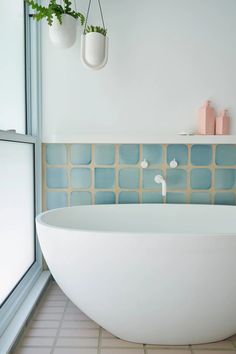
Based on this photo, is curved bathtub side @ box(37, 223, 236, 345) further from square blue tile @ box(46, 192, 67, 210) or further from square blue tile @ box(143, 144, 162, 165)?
square blue tile @ box(143, 144, 162, 165)

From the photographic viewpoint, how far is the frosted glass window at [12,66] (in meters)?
1.70

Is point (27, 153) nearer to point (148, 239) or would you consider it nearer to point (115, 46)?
point (115, 46)

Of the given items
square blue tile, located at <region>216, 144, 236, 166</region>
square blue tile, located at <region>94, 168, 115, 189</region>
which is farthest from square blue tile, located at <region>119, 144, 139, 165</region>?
square blue tile, located at <region>216, 144, 236, 166</region>

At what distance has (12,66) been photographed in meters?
1.86

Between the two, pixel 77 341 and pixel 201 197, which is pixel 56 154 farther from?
pixel 77 341

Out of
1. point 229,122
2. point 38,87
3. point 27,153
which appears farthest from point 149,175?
point 38,87

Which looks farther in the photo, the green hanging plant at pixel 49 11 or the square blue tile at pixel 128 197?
the square blue tile at pixel 128 197

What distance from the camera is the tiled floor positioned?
142cm

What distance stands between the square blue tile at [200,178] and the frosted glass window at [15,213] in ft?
3.92

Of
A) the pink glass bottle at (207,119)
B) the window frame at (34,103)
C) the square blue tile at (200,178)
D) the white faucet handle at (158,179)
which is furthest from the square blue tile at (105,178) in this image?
the pink glass bottle at (207,119)

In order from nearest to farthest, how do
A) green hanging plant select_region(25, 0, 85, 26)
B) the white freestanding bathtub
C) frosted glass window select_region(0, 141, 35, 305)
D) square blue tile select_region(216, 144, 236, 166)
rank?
the white freestanding bathtub
frosted glass window select_region(0, 141, 35, 305)
green hanging plant select_region(25, 0, 85, 26)
square blue tile select_region(216, 144, 236, 166)

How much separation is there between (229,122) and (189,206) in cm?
70

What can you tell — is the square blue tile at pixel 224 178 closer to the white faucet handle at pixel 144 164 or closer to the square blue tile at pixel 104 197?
the white faucet handle at pixel 144 164

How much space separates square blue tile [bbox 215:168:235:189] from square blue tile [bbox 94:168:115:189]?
0.78 m
